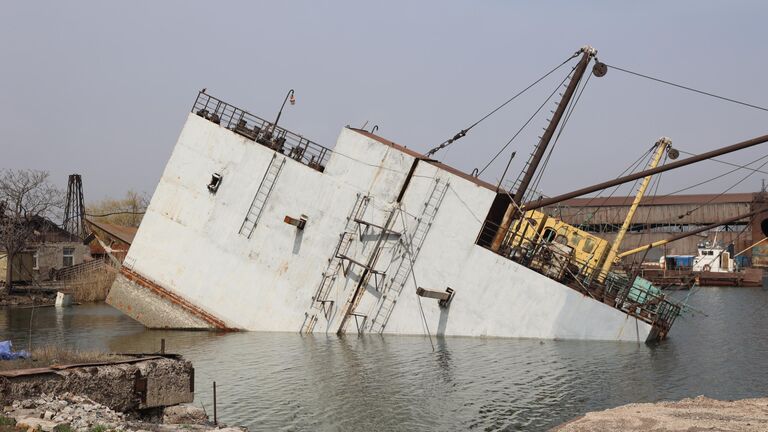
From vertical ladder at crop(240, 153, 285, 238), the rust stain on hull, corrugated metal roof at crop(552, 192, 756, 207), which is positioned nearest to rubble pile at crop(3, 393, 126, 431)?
the rust stain on hull

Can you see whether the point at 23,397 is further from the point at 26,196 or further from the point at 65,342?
the point at 26,196

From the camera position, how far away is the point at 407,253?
76.2ft

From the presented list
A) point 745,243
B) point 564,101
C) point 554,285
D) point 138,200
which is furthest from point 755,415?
point 138,200

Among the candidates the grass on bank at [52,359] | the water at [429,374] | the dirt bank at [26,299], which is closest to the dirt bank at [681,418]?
the water at [429,374]

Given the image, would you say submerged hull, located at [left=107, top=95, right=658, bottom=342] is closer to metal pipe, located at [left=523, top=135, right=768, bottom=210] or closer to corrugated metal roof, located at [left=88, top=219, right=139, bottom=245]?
metal pipe, located at [left=523, top=135, right=768, bottom=210]

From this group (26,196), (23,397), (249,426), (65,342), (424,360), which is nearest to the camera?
(23,397)

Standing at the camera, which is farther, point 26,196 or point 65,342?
point 26,196

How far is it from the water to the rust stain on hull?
0.57 m

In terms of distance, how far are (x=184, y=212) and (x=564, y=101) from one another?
13847 mm

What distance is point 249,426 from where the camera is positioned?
13.0 m

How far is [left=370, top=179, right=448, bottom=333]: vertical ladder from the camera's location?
23.2m

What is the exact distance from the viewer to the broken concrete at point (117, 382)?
10125 millimetres

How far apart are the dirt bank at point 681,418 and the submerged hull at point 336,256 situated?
30.6ft

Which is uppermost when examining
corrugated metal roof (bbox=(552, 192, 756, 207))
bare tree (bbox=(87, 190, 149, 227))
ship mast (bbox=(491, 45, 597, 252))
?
corrugated metal roof (bbox=(552, 192, 756, 207))
